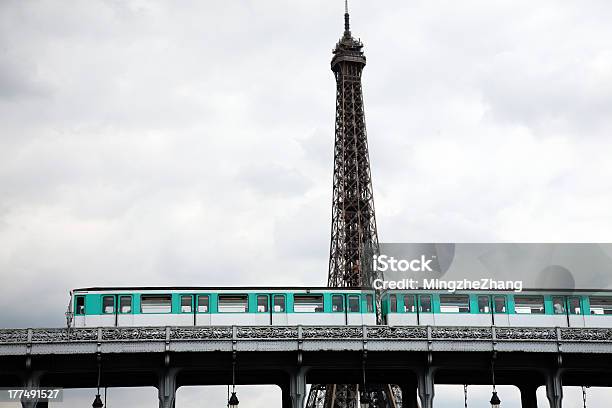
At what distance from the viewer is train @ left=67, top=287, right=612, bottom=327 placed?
6150cm

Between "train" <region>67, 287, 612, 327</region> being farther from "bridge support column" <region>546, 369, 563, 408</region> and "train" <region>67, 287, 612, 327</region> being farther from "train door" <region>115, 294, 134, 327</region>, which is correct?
"bridge support column" <region>546, 369, 563, 408</region>

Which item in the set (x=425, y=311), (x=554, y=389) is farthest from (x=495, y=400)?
(x=425, y=311)

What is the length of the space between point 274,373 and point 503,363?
15.4 meters

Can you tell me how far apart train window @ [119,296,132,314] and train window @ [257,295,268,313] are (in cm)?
826

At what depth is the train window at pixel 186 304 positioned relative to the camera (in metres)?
61.8

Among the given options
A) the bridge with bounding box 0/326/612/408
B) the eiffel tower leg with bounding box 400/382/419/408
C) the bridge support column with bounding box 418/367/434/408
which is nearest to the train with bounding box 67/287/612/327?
the bridge with bounding box 0/326/612/408

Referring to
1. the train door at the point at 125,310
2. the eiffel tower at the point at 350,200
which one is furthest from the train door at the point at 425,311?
the eiffel tower at the point at 350,200

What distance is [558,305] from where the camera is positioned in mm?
65562

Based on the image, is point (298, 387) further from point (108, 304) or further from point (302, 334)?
point (108, 304)

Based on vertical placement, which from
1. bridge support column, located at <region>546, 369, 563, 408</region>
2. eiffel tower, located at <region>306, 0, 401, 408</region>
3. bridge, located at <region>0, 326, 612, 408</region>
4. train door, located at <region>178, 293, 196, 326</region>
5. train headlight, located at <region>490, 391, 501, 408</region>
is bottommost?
train headlight, located at <region>490, 391, 501, 408</region>

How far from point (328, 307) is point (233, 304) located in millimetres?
6242

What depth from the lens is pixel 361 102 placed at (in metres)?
142

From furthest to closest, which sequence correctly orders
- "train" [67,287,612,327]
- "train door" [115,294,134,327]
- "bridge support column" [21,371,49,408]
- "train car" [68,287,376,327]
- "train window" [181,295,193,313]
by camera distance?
1. "train window" [181,295,193,313]
2. "train" [67,287,612,327]
3. "train car" [68,287,376,327]
4. "train door" [115,294,134,327]
5. "bridge support column" [21,371,49,408]

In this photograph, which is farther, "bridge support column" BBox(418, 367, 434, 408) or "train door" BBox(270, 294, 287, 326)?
"train door" BBox(270, 294, 287, 326)
